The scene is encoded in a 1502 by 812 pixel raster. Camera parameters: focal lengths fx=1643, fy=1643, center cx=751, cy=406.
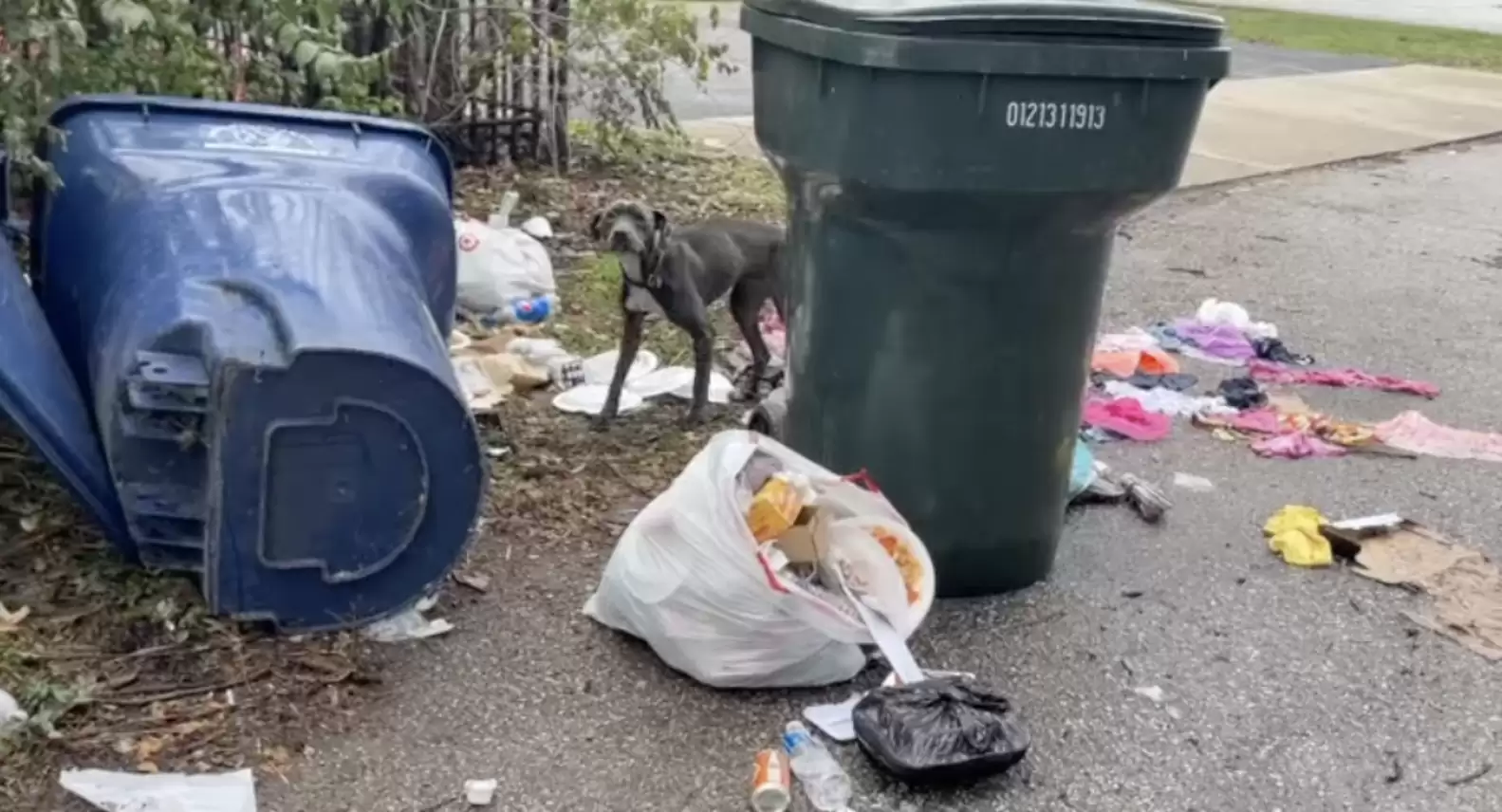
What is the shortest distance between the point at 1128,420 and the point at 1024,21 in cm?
200

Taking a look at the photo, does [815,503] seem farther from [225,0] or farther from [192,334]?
[225,0]

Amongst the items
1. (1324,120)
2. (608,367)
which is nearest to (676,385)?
(608,367)

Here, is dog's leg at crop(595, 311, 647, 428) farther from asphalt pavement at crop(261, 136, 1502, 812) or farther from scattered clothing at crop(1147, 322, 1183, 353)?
scattered clothing at crop(1147, 322, 1183, 353)

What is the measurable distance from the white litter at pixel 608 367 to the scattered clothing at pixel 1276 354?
2167 mm

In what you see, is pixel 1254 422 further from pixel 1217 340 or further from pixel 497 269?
pixel 497 269

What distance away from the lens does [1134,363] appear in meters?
5.54

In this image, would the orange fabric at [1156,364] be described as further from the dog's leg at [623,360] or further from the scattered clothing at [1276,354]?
the dog's leg at [623,360]

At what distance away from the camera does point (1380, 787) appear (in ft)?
10.1

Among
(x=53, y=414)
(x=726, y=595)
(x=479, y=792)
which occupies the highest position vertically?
(x=53, y=414)

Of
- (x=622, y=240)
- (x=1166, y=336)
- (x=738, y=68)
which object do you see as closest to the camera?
(x=622, y=240)

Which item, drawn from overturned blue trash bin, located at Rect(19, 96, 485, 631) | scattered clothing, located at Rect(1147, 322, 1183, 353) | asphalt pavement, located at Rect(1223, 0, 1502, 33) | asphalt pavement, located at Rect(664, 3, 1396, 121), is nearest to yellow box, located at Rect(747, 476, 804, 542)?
overturned blue trash bin, located at Rect(19, 96, 485, 631)

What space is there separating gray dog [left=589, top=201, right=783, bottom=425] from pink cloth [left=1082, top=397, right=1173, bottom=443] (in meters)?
1.03

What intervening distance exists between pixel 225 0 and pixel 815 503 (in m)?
2.54

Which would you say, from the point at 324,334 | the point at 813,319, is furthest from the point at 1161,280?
the point at 324,334
